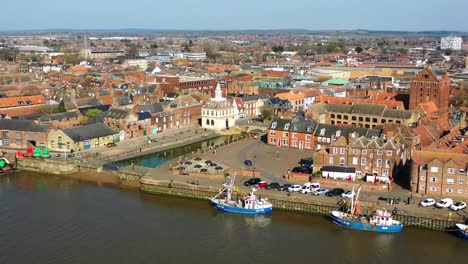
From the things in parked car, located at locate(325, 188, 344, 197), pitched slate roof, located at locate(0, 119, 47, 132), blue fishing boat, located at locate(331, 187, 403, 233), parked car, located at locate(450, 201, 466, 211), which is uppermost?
pitched slate roof, located at locate(0, 119, 47, 132)

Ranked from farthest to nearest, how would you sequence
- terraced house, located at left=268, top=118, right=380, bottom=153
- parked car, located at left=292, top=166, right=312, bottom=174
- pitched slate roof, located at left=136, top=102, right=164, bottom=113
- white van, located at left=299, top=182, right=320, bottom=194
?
pitched slate roof, located at left=136, top=102, right=164, bottom=113 → terraced house, located at left=268, top=118, right=380, bottom=153 → parked car, located at left=292, top=166, right=312, bottom=174 → white van, located at left=299, top=182, right=320, bottom=194

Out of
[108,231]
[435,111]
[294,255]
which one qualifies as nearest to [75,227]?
[108,231]

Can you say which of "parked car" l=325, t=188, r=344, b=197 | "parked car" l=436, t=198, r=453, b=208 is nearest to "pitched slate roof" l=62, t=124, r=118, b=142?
"parked car" l=325, t=188, r=344, b=197

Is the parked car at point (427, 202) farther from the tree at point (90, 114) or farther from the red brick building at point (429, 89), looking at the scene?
the tree at point (90, 114)

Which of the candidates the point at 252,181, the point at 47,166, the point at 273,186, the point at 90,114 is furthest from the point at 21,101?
the point at 273,186

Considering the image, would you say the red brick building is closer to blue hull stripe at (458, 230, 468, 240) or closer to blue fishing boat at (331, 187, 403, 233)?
blue fishing boat at (331, 187, 403, 233)
